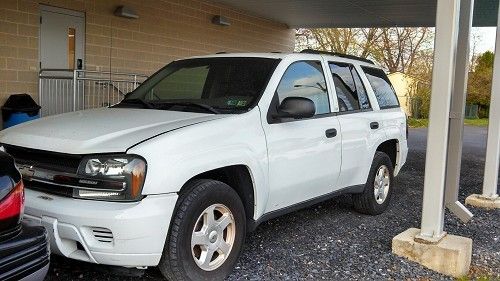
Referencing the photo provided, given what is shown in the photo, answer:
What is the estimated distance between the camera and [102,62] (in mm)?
10984

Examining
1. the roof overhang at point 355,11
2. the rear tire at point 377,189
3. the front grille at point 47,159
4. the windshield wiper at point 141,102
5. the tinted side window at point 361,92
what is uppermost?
the roof overhang at point 355,11

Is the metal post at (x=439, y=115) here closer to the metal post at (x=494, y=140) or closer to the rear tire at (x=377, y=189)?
the rear tire at (x=377, y=189)

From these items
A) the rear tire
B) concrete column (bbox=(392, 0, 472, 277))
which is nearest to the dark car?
concrete column (bbox=(392, 0, 472, 277))

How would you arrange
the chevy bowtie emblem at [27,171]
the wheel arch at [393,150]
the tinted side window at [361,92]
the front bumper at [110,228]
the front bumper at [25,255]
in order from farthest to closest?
the wheel arch at [393,150], the tinted side window at [361,92], the chevy bowtie emblem at [27,171], the front bumper at [110,228], the front bumper at [25,255]

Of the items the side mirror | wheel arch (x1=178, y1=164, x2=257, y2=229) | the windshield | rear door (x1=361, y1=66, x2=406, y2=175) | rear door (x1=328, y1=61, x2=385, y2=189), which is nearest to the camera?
wheel arch (x1=178, y1=164, x2=257, y2=229)

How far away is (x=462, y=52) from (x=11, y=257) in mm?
3987

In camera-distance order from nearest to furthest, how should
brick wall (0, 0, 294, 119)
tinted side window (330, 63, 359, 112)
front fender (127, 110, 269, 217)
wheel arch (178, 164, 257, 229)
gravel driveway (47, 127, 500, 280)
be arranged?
front fender (127, 110, 269, 217)
wheel arch (178, 164, 257, 229)
gravel driveway (47, 127, 500, 280)
tinted side window (330, 63, 359, 112)
brick wall (0, 0, 294, 119)

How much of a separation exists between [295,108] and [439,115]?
4.24 ft

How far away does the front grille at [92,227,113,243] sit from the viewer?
10.3 ft

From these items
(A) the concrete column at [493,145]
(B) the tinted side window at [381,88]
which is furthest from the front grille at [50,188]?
(A) the concrete column at [493,145]

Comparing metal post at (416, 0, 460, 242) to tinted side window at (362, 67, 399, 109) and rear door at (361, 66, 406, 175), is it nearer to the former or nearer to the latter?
rear door at (361, 66, 406, 175)

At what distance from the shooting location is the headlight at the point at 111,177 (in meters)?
3.21

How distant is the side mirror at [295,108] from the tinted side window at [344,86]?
1116 mm

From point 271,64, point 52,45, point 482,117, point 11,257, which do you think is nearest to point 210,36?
point 52,45
